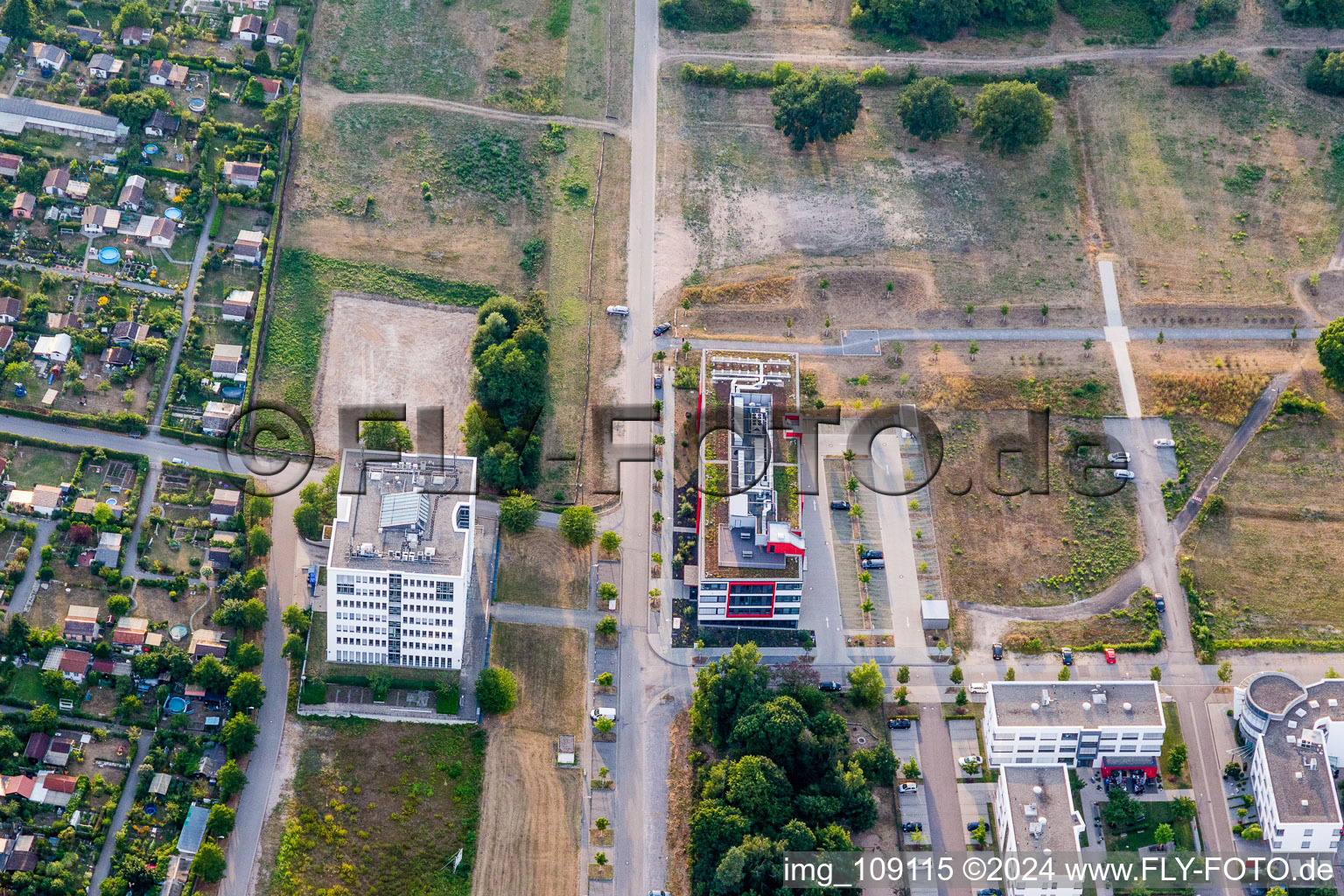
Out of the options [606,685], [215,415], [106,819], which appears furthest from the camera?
[215,415]

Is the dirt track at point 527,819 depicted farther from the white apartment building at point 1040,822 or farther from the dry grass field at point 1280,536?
the dry grass field at point 1280,536

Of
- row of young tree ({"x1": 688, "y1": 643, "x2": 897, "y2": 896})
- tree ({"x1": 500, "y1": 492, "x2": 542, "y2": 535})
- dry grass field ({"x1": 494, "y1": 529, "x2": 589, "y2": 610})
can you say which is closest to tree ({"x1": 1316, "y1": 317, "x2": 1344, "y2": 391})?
row of young tree ({"x1": 688, "y1": 643, "x2": 897, "y2": 896})

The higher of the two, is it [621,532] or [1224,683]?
[621,532]

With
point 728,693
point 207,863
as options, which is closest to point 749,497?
point 728,693

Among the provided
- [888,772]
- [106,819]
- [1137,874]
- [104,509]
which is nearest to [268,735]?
[106,819]

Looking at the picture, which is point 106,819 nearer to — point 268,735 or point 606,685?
point 268,735

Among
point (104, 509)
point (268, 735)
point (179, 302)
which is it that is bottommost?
point (268, 735)

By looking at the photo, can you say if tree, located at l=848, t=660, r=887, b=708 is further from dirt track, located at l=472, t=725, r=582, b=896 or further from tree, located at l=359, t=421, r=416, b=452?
tree, located at l=359, t=421, r=416, b=452
